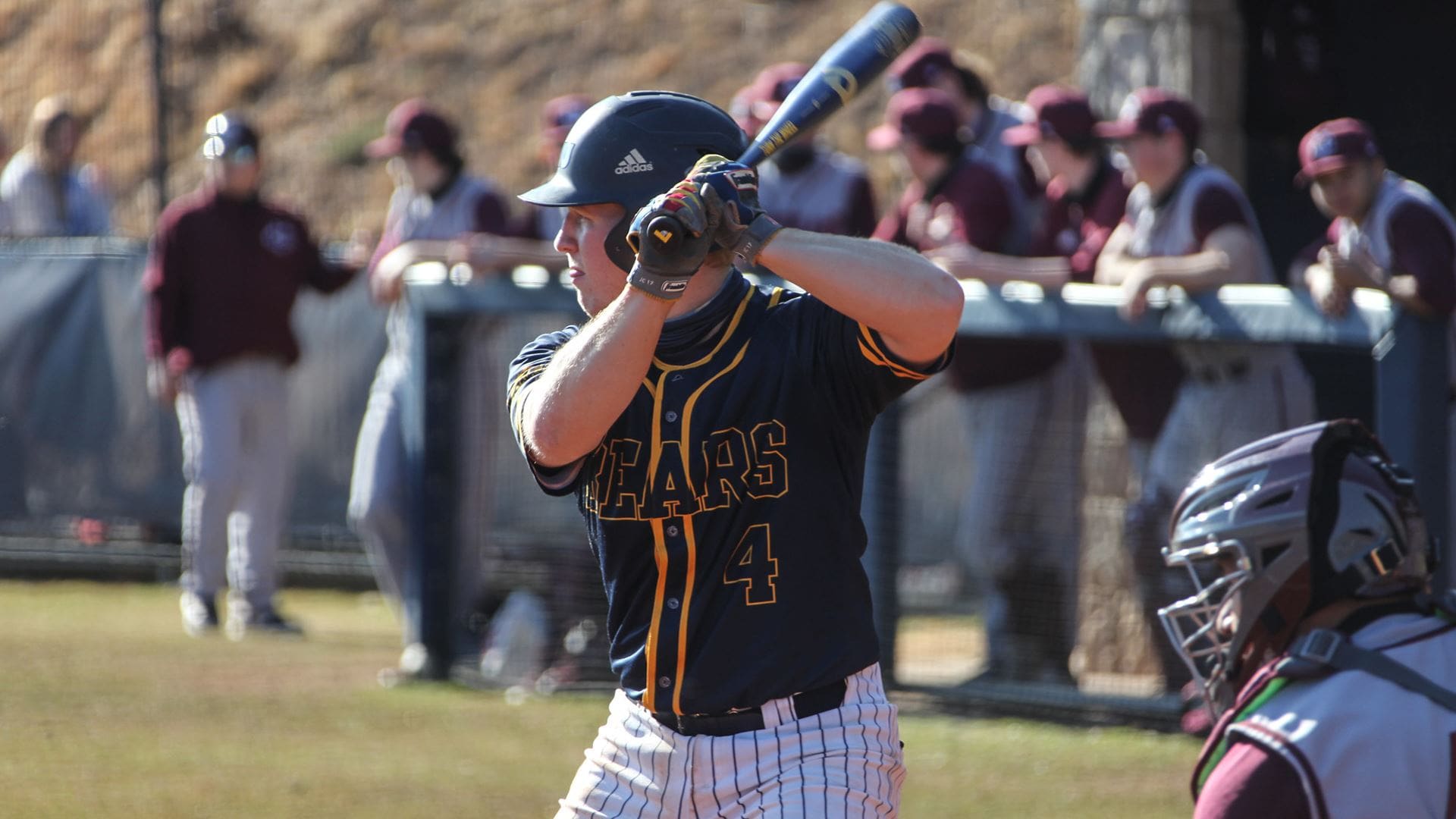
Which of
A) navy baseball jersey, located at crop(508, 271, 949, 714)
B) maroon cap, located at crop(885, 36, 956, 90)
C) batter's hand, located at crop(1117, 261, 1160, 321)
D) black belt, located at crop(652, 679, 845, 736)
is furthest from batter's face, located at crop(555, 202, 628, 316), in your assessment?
maroon cap, located at crop(885, 36, 956, 90)

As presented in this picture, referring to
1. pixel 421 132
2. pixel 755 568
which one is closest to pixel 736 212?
pixel 755 568

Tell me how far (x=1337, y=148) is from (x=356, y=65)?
1382 centimetres

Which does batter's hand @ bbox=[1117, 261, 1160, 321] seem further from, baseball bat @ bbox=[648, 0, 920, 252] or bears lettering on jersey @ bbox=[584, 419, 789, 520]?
bears lettering on jersey @ bbox=[584, 419, 789, 520]

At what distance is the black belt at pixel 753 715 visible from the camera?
2.95 metres

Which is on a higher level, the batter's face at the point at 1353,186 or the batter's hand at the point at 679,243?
the batter's face at the point at 1353,186

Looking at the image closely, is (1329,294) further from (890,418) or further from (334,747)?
(334,747)

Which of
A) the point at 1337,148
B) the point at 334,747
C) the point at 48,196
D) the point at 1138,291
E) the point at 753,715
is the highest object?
the point at 1337,148

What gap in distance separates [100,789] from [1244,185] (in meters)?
5.09

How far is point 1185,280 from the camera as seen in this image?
241 inches

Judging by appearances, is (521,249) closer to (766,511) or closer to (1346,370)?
(1346,370)

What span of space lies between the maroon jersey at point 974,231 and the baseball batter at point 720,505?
3723 millimetres

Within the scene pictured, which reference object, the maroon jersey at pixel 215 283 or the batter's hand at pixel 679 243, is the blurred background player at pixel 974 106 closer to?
the maroon jersey at pixel 215 283

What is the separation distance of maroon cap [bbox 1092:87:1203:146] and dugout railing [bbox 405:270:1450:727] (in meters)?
0.61

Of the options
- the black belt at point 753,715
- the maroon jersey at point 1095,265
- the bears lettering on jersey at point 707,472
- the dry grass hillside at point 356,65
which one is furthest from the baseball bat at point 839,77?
the dry grass hillside at point 356,65
